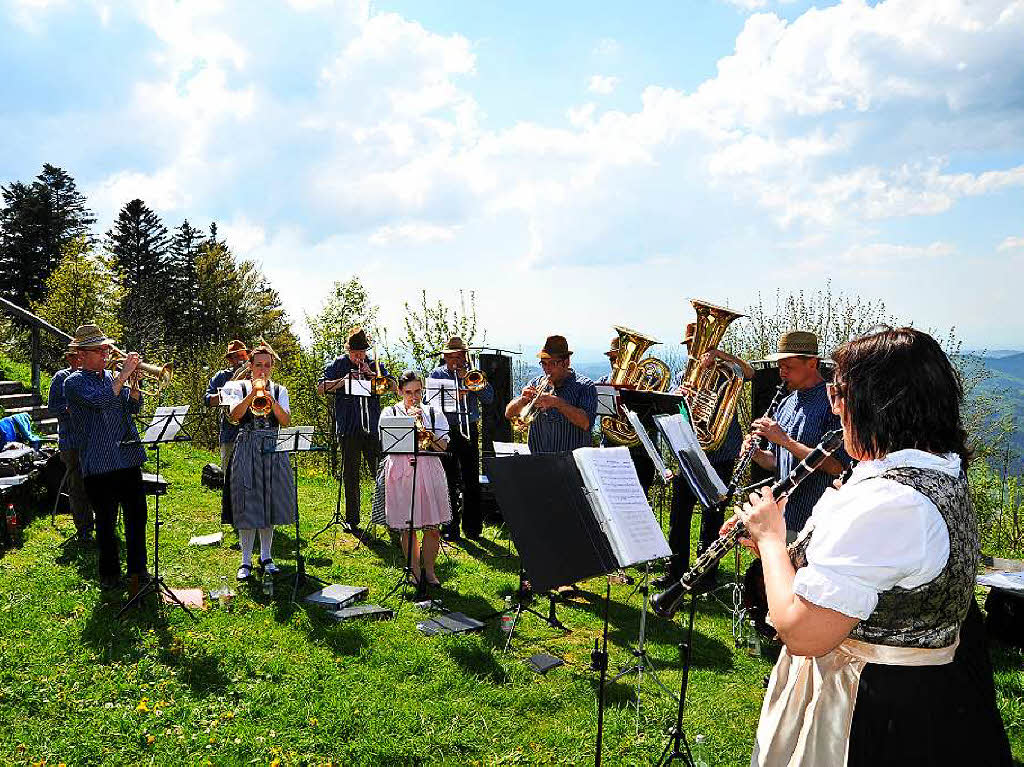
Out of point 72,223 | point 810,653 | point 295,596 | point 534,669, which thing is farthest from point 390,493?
point 72,223

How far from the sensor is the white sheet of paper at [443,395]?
757 cm

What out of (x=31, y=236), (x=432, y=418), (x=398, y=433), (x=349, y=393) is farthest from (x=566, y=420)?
(x=31, y=236)

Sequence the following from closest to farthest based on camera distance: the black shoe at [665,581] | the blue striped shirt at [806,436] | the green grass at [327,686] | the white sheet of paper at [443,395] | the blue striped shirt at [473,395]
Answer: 1. the green grass at [327,686]
2. the blue striped shirt at [806,436]
3. the black shoe at [665,581]
4. the white sheet of paper at [443,395]
5. the blue striped shirt at [473,395]

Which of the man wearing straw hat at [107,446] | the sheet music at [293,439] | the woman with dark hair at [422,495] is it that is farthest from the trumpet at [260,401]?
the woman with dark hair at [422,495]

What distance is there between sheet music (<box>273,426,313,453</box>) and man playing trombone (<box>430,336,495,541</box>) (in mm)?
2365

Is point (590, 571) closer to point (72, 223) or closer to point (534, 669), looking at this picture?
point (534, 669)

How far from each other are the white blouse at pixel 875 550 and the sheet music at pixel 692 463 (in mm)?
1671

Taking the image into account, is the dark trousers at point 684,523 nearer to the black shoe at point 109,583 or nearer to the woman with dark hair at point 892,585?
the woman with dark hair at point 892,585

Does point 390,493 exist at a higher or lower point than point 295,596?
higher

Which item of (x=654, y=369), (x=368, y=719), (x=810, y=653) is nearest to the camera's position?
(x=810, y=653)

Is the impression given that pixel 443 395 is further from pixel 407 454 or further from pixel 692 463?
pixel 692 463

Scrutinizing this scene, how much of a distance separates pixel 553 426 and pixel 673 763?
10.8 feet

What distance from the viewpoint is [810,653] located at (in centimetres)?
203

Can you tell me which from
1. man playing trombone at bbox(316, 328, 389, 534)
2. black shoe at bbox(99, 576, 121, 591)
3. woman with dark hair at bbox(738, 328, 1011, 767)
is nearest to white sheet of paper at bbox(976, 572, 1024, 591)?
woman with dark hair at bbox(738, 328, 1011, 767)
